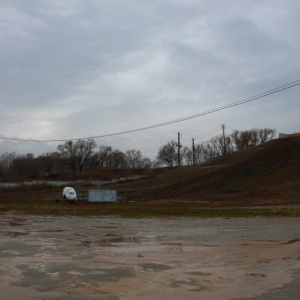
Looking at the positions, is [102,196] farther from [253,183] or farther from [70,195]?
[253,183]

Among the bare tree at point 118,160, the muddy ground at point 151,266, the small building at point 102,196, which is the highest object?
the bare tree at point 118,160

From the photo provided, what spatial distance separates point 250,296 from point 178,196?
189 feet

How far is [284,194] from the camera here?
5631 centimetres

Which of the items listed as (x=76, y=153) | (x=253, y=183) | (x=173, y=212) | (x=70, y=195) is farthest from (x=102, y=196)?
(x=76, y=153)

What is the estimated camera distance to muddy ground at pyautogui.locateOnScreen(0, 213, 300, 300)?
8.85m

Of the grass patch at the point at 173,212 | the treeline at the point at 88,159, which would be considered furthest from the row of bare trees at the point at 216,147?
the grass patch at the point at 173,212

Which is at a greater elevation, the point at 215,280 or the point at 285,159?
the point at 285,159

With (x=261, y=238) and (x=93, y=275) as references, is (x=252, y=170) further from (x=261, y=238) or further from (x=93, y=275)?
(x=93, y=275)

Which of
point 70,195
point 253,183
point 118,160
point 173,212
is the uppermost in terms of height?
point 118,160

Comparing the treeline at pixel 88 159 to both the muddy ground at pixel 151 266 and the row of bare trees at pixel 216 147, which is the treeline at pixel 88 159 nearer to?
the row of bare trees at pixel 216 147

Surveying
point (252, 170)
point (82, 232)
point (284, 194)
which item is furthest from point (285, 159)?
point (82, 232)

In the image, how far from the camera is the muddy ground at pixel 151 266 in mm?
8852

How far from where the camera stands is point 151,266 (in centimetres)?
1173

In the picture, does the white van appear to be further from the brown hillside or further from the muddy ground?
the muddy ground
